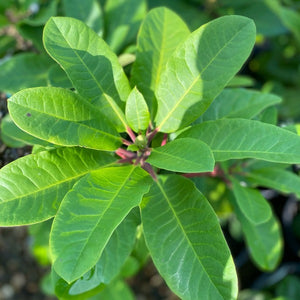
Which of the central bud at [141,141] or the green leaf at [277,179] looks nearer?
the central bud at [141,141]

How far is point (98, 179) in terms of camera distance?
2.89 ft

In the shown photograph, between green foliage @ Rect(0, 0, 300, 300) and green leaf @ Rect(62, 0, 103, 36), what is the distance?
0.39 metres

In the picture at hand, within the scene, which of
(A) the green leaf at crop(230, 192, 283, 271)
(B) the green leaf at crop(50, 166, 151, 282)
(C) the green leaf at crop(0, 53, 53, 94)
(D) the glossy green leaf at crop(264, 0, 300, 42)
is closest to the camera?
(B) the green leaf at crop(50, 166, 151, 282)

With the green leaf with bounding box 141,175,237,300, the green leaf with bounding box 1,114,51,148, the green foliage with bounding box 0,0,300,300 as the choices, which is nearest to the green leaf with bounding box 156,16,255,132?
the green foliage with bounding box 0,0,300,300

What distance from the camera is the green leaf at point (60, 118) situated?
2.73 feet

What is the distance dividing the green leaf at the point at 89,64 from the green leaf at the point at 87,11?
0.45 m

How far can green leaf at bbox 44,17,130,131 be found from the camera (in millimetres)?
926

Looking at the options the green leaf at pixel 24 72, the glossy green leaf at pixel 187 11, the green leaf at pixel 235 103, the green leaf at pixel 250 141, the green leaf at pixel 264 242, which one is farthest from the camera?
the glossy green leaf at pixel 187 11

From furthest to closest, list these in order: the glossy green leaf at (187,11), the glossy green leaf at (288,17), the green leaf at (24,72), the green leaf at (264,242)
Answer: the glossy green leaf at (187,11)
the glossy green leaf at (288,17)
the green leaf at (264,242)
the green leaf at (24,72)

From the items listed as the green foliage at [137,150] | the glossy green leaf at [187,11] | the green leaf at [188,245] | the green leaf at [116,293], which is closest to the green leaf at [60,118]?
the green foliage at [137,150]

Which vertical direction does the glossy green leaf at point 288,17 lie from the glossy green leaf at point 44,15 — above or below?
below

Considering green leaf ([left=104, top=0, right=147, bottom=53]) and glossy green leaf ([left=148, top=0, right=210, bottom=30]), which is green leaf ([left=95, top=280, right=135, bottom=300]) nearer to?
green leaf ([left=104, top=0, right=147, bottom=53])

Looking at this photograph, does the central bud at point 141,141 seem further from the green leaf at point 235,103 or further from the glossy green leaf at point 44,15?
the glossy green leaf at point 44,15

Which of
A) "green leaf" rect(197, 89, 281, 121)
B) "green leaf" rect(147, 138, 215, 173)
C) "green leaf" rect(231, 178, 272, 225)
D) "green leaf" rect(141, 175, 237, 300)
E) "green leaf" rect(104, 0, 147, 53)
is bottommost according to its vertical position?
"green leaf" rect(231, 178, 272, 225)
